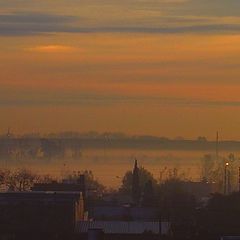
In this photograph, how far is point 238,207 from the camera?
199 feet

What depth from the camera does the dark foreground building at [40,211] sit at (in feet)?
158

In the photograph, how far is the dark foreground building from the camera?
158ft

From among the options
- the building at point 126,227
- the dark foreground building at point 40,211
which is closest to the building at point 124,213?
the building at point 126,227

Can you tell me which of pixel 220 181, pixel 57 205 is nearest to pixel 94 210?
pixel 57 205

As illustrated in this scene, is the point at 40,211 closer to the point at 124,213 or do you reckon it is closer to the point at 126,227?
the point at 126,227

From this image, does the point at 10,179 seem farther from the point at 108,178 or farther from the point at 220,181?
the point at 108,178

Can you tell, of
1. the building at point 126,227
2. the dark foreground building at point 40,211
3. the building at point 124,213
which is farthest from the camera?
the building at point 124,213

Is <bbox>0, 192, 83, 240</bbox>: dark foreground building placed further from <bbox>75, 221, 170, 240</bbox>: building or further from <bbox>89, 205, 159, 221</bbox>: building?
<bbox>89, 205, 159, 221</bbox>: building

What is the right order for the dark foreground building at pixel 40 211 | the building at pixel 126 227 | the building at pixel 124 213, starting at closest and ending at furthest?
the building at pixel 126 227, the dark foreground building at pixel 40 211, the building at pixel 124 213

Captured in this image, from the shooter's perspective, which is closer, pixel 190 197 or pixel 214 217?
pixel 214 217

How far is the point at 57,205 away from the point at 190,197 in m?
24.4

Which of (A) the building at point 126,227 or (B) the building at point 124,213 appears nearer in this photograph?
(A) the building at point 126,227

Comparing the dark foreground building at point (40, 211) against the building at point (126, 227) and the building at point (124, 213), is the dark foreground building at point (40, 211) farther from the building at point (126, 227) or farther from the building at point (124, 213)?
the building at point (124, 213)

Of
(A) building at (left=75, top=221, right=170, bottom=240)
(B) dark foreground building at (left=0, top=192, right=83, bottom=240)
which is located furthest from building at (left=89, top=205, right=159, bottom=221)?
(B) dark foreground building at (left=0, top=192, right=83, bottom=240)
